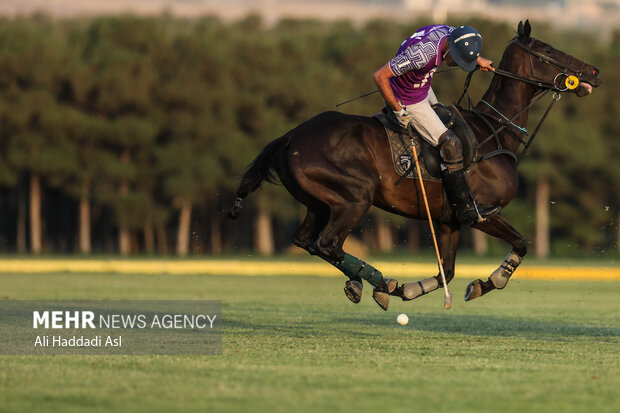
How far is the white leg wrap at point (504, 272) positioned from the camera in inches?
416

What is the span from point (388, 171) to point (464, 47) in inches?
51.6

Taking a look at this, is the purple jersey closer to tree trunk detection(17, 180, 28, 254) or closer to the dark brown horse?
the dark brown horse

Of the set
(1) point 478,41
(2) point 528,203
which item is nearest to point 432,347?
(1) point 478,41

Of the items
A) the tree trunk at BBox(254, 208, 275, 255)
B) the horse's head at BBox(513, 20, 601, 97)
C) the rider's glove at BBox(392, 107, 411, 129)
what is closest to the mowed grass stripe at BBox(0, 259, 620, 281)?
the horse's head at BBox(513, 20, 601, 97)

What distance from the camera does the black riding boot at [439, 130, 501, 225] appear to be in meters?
10.3

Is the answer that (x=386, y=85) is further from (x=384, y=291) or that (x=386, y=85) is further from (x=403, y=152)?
(x=384, y=291)

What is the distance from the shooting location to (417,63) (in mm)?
10266

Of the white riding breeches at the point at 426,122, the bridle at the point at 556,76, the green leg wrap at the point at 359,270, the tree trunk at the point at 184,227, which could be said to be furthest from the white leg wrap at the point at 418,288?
the tree trunk at the point at 184,227

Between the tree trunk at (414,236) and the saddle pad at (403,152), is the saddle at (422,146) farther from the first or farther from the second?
the tree trunk at (414,236)

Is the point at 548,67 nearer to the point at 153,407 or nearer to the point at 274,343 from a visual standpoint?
the point at 274,343

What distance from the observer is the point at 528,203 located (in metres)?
51.9

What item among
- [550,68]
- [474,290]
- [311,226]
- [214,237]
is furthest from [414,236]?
[474,290]

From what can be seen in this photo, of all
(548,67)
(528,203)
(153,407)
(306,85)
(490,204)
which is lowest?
(153,407)

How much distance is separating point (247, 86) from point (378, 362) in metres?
39.6
